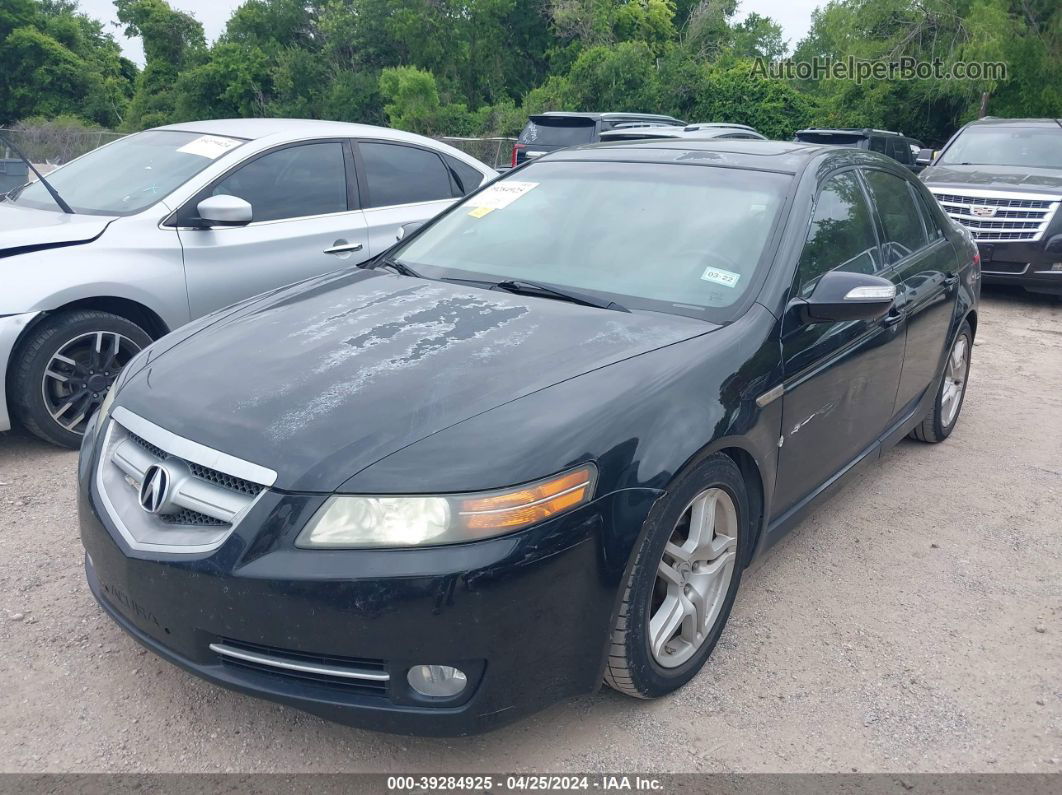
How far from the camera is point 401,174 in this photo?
19.4 feet

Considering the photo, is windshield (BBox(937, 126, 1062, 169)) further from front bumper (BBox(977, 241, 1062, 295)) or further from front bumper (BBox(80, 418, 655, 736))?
front bumper (BBox(80, 418, 655, 736))

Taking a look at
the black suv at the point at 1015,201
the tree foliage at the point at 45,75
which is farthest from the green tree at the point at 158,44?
the black suv at the point at 1015,201

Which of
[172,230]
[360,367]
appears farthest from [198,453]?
[172,230]

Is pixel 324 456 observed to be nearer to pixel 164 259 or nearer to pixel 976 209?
pixel 164 259

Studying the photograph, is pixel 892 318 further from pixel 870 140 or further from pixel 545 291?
pixel 870 140

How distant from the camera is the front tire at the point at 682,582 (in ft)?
8.13

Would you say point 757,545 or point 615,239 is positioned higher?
point 615,239

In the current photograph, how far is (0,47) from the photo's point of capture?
5453cm

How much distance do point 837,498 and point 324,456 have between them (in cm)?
286

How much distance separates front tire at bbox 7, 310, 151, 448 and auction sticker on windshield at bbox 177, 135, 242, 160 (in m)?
1.16

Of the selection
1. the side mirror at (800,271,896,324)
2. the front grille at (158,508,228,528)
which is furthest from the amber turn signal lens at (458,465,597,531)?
the side mirror at (800,271,896,324)

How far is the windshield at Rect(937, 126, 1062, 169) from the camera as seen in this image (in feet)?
32.0

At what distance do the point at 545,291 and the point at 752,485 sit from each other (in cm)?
96

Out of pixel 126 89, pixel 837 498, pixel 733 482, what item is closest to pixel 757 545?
pixel 733 482
